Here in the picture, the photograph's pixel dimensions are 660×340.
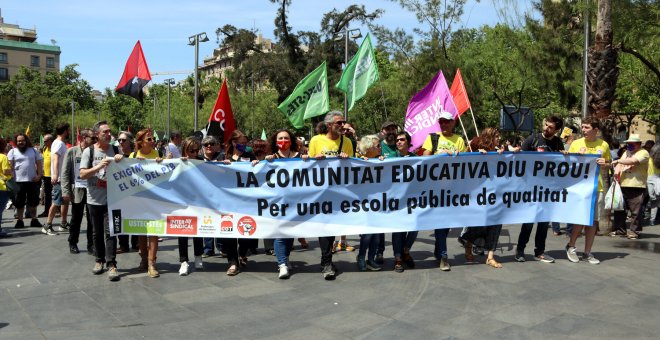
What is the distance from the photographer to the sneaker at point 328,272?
6.72 meters

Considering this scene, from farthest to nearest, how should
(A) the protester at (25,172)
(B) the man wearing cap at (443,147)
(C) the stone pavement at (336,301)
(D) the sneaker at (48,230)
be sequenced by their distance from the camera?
1. (A) the protester at (25,172)
2. (D) the sneaker at (48,230)
3. (B) the man wearing cap at (443,147)
4. (C) the stone pavement at (336,301)

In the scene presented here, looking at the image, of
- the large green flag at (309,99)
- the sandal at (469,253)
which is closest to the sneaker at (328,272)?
the sandal at (469,253)

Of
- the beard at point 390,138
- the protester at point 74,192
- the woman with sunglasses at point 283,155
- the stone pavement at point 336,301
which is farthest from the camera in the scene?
the protester at point 74,192

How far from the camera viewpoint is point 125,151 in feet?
25.7

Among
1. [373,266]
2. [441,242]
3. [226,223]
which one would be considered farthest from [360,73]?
[226,223]

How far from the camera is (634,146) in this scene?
35.2ft

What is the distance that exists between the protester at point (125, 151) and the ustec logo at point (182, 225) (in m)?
1.40

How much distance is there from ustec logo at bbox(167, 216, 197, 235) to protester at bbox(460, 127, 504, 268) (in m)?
3.52

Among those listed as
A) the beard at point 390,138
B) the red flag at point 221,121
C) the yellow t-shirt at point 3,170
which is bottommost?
the yellow t-shirt at point 3,170

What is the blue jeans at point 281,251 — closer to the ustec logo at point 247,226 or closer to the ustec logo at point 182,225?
the ustec logo at point 247,226

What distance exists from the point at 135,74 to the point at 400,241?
257 inches

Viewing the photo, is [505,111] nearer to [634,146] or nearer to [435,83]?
[634,146]

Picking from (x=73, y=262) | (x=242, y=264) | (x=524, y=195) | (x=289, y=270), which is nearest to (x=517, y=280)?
(x=524, y=195)

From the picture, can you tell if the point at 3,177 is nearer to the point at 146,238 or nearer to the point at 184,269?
the point at 146,238
